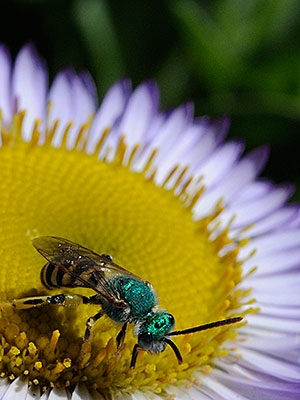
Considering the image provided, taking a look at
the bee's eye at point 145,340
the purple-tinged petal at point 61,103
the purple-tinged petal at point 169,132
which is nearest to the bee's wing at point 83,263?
the bee's eye at point 145,340

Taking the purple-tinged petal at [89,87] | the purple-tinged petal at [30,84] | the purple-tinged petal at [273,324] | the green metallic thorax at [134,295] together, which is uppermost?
the purple-tinged petal at [89,87]

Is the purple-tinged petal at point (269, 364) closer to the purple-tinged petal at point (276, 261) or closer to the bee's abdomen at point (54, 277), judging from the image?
the purple-tinged petal at point (276, 261)

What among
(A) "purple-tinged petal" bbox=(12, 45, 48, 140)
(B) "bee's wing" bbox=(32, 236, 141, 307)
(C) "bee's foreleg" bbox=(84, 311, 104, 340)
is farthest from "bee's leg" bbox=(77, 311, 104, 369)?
(A) "purple-tinged petal" bbox=(12, 45, 48, 140)

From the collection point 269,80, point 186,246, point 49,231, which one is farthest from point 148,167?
point 269,80

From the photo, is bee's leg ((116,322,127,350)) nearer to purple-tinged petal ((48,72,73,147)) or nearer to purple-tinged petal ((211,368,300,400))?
purple-tinged petal ((211,368,300,400))

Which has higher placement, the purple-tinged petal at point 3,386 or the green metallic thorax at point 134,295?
the green metallic thorax at point 134,295

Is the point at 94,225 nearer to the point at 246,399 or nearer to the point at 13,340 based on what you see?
the point at 13,340

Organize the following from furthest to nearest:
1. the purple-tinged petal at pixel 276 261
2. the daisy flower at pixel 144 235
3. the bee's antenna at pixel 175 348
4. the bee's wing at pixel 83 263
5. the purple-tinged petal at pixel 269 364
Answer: the purple-tinged petal at pixel 276 261
the purple-tinged petal at pixel 269 364
the daisy flower at pixel 144 235
the bee's antenna at pixel 175 348
the bee's wing at pixel 83 263

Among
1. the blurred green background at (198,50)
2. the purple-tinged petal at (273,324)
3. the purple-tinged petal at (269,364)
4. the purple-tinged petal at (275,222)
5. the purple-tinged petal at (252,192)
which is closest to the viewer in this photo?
the purple-tinged petal at (269,364)
